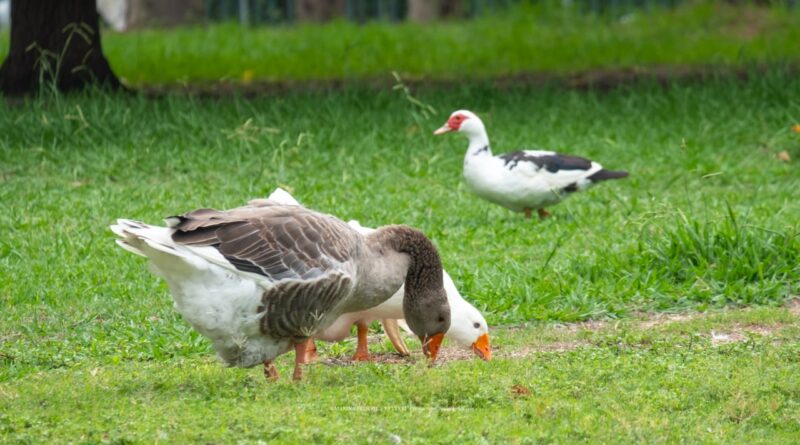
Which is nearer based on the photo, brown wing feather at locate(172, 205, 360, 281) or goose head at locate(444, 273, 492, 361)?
brown wing feather at locate(172, 205, 360, 281)

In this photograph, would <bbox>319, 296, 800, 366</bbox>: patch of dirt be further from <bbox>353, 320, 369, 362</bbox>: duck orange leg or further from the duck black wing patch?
the duck black wing patch

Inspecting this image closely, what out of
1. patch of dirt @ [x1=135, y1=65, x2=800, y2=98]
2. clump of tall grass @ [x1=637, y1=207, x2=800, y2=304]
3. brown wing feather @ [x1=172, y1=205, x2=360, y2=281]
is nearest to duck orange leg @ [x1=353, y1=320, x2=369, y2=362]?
brown wing feather @ [x1=172, y1=205, x2=360, y2=281]

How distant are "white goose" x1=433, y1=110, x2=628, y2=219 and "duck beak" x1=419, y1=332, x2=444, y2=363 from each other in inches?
114

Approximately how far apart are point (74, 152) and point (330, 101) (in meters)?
2.74

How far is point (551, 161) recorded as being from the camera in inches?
351

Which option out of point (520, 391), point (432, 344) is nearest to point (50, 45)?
point (432, 344)

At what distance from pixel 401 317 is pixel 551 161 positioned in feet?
9.57

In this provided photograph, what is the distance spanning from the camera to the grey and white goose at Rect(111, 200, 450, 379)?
207 inches

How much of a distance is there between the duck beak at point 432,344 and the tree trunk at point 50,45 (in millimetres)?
7005

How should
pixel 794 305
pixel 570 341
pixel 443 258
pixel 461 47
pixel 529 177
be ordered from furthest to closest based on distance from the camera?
pixel 461 47 → pixel 529 177 → pixel 443 258 → pixel 794 305 → pixel 570 341

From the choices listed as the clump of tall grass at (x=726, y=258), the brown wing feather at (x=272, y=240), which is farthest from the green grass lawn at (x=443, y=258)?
the brown wing feather at (x=272, y=240)

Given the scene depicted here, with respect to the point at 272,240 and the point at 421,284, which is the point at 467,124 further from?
the point at 272,240

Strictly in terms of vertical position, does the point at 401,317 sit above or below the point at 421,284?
below

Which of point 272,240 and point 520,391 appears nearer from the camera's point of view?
point 520,391
